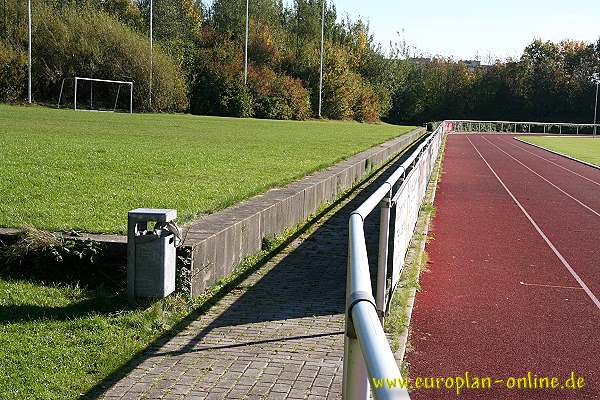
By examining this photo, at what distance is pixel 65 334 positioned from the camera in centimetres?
510

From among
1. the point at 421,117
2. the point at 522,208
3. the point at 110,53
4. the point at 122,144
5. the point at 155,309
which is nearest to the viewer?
the point at 155,309

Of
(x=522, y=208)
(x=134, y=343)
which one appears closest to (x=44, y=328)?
(x=134, y=343)

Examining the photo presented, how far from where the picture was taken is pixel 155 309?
5.72 m

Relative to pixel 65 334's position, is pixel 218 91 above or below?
above

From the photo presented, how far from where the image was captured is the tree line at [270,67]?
182ft

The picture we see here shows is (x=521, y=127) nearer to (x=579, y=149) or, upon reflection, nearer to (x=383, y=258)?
(x=579, y=149)

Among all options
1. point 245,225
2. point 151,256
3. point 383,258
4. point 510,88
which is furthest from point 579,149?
point 510,88

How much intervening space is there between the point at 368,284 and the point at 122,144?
53.3 feet

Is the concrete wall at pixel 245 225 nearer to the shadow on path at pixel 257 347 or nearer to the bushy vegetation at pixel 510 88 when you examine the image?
the shadow on path at pixel 257 347

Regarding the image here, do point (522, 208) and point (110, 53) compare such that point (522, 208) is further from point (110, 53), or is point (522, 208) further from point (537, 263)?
point (110, 53)

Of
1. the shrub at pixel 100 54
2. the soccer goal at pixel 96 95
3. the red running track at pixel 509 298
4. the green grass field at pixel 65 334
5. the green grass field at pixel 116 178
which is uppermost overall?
the shrub at pixel 100 54

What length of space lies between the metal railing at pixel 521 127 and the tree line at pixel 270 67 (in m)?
10.1

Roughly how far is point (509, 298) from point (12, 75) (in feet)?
158

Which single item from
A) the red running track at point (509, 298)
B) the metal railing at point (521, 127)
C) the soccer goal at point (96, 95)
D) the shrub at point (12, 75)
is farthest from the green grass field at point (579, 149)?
the shrub at point (12, 75)
